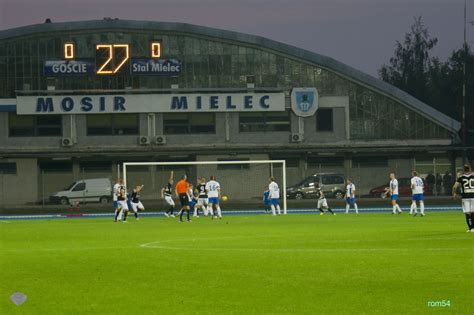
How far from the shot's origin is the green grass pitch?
16.4 m

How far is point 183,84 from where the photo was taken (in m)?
84.7

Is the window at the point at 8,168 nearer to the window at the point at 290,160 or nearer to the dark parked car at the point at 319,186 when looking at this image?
the window at the point at 290,160

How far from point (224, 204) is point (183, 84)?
14705mm

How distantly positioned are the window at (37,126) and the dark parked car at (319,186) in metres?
19.2

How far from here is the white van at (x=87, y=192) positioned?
3017 inches

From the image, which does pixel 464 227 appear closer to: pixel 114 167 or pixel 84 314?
pixel 84 314

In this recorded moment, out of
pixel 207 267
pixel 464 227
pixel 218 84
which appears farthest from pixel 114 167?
pixel 207 267

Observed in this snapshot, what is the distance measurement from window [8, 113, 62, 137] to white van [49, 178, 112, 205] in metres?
7.93

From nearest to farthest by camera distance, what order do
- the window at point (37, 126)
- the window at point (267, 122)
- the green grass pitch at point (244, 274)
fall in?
the green grass pitch at point (244, 274), the window at point (37, 126), the window at point (267, 122)

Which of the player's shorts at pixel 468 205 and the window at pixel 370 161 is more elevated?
the window at pixel 370 161

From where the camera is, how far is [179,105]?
3310 inches

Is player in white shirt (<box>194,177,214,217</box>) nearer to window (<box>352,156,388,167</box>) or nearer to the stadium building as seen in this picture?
the stadium building

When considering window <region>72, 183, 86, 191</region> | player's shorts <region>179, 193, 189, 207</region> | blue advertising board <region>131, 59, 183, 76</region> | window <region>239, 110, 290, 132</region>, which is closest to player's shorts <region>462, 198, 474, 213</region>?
player's shorts <region>179, 193, 189, 207</region>

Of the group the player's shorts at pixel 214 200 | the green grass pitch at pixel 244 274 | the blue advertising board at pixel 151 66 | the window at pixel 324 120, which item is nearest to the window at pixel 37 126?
the blue advertising board at pixel 151 66
